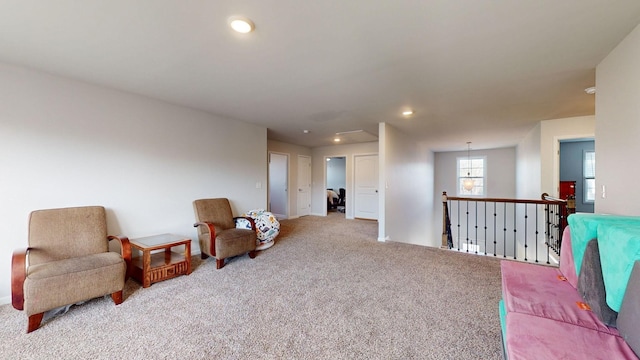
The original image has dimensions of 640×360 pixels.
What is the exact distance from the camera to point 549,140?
171 inches

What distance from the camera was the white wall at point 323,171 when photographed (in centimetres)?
735

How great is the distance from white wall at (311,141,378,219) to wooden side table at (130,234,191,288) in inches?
195

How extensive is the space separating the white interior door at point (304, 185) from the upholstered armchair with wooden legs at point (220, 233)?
11.4 feet

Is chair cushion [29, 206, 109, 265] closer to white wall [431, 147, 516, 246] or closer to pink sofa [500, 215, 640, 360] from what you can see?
pink sofa [500, 215, 640, 360]

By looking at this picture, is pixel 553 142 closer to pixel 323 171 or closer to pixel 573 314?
pixel 573 314

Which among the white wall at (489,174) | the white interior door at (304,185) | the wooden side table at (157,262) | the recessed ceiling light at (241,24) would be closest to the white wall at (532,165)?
the white wall at (489,174)

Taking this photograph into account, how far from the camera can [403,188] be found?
5883mm

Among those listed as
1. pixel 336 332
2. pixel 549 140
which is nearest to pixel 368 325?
pixel 336 332

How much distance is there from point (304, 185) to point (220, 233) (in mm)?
4362

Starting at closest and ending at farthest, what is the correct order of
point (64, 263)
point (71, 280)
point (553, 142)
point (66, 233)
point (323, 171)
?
point (71, 280) → point (64, 263) → point (66, 233) → point (553, 142) → point (323, 171)

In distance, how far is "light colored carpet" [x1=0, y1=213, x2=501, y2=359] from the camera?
1742 mm

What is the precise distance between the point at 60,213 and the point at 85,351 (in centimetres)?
163

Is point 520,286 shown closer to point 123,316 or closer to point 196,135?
point 123,316

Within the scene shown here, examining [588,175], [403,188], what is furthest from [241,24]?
[588,175]
